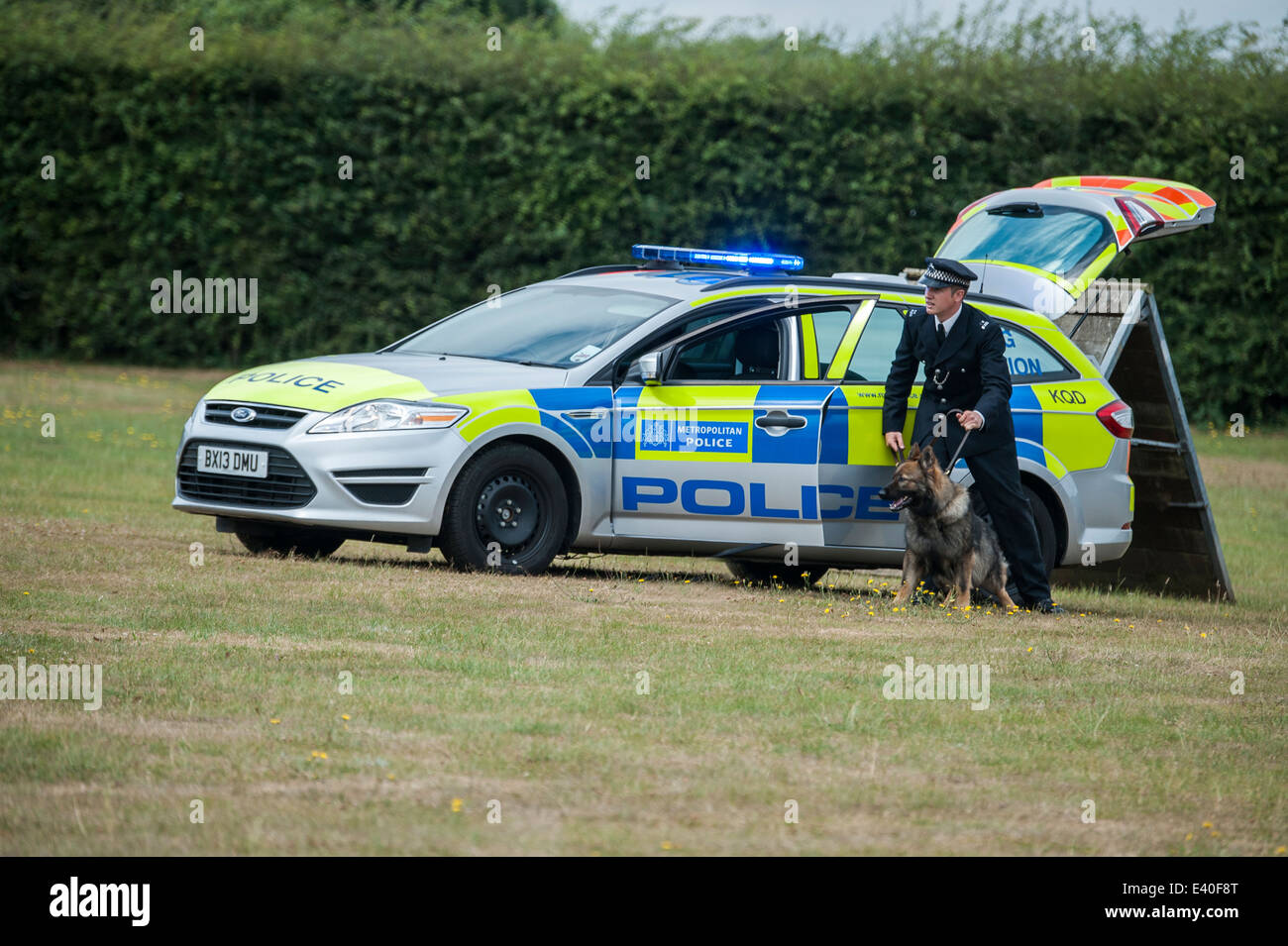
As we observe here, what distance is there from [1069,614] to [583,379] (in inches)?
118

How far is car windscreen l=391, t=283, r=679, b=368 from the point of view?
32.0ft

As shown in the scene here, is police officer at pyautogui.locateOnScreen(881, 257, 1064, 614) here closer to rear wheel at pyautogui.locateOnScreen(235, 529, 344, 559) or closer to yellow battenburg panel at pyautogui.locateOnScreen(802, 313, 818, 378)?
yellow battenburg panel at pyautogui.locateOnScreen(802, 313, 818, 378)

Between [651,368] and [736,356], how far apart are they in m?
0.59

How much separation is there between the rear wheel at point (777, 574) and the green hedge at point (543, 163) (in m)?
11.0

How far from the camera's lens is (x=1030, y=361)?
10250 mm

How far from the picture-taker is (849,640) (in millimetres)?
7871

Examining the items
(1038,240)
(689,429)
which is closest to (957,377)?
(689,429)

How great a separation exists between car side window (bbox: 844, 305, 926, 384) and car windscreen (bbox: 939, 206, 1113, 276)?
141cm

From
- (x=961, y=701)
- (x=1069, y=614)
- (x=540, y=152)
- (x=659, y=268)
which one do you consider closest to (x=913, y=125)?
(x=540, y=152)

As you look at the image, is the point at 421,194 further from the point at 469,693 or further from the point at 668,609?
the point at 469,693

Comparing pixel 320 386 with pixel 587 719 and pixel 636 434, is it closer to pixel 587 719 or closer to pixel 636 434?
pixel 636 434

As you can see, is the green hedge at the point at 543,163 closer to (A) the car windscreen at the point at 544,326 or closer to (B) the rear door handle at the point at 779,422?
(A) the car windscreen at the point at 544,326

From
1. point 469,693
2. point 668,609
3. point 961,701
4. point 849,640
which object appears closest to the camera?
point 469,693

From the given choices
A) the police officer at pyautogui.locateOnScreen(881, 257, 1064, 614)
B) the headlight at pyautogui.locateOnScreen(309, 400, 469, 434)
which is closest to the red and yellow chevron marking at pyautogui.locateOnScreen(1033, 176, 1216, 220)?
the police officer at pyautogui.locateOnScreen(881, 257, 1064, 614)
